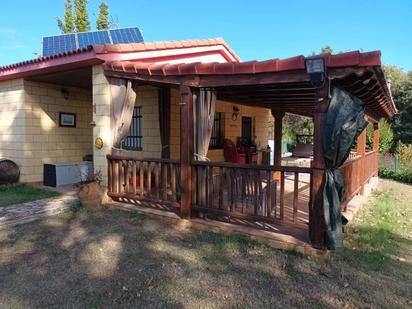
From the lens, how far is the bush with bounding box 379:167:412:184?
11555 millimetres

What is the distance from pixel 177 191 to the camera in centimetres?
537

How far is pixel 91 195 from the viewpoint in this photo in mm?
5770

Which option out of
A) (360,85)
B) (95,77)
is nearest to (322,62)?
(360,85)

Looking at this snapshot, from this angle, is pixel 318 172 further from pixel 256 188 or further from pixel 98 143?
pixel 98 143

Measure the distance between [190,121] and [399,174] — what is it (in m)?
10.4

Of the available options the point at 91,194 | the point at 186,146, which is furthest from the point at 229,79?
the point at 91,194

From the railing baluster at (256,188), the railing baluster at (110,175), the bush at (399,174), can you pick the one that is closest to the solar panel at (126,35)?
the railing baluster at (110,175)

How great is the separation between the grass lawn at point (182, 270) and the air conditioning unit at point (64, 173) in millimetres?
2696

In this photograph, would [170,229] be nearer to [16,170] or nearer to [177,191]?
[177,191]

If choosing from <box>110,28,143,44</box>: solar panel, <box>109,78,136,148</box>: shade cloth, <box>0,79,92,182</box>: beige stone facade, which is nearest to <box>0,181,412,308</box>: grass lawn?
<box>109,78,136,148</box>: shade cloth

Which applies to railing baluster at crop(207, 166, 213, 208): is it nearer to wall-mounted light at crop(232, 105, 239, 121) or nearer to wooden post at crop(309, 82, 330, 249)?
wooden post at crop(309, 82, 330, 249)

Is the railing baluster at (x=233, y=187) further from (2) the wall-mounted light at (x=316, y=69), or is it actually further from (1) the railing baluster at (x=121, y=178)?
(1) the railing baluster at (x=121, y=178)

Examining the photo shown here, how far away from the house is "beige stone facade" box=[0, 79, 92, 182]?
25 millimetres

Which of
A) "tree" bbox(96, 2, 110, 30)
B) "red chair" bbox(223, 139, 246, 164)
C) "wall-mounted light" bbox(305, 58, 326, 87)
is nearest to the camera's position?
"wall-mounted light" bbox(305, 58, 326, 87)
